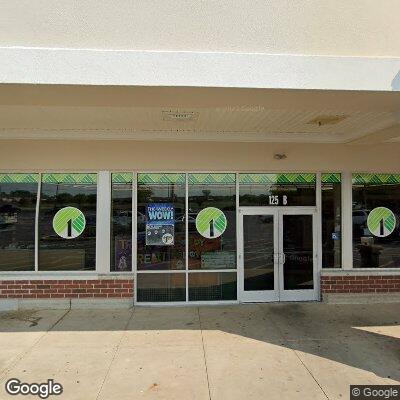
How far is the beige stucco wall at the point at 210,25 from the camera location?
4523 mm

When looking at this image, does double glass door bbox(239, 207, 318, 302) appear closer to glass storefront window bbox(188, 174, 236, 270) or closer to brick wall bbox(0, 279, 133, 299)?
glass storefront window bbox(188, 174, 236, 270)

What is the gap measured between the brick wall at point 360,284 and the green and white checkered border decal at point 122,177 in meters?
4.64

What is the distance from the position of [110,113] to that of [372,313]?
20.4 ft

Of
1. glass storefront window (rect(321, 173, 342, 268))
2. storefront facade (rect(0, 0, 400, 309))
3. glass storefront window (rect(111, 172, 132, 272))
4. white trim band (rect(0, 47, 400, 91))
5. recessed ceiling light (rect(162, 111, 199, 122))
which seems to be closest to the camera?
white trim band (rect(0, 47, 400, 91))

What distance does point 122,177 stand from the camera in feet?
26.5

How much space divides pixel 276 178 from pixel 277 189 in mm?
242

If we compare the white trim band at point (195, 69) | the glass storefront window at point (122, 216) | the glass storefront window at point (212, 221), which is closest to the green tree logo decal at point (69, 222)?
the glass storefront window at point (122, 216)

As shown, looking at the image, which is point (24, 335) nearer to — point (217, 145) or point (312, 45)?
point (217, 145)

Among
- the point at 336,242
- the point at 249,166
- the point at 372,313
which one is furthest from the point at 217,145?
the point at 372,313

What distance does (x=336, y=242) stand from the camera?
27.4 ft

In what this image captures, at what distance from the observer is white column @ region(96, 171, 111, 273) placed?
789 centimetres

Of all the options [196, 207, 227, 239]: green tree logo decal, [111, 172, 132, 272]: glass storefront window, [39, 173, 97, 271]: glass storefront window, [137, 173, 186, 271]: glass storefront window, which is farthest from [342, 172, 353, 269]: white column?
[39, 173, 97, 271]: glass storefront window

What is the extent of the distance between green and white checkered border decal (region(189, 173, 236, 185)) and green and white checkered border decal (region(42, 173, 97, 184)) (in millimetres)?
2085

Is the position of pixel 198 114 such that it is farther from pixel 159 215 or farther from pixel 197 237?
pixel 197 237
